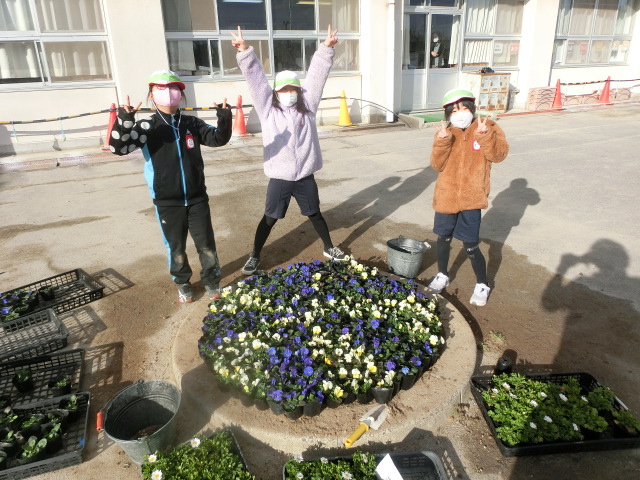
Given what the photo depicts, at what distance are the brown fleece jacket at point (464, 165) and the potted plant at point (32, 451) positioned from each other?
3.36 m

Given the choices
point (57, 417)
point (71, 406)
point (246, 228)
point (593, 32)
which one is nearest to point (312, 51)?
point (246, 228)

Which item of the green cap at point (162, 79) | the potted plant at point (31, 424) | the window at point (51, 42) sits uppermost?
the window at point (51, 42)

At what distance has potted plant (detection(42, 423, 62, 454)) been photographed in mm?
2725

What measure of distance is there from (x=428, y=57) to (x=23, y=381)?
15.2m

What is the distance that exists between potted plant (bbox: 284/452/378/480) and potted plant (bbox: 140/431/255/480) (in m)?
0.23

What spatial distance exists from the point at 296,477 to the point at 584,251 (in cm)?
446

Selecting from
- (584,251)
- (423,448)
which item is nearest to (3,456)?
(423,448)

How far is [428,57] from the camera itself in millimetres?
15383

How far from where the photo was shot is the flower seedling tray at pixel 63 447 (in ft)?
8.53

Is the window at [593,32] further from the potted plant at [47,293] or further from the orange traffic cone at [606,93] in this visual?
the potted plant at [47,293]

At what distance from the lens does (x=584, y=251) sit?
17.5 ft

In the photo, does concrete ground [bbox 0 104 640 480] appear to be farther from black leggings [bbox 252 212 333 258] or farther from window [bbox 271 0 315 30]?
window [bbox 271 0 315 30]

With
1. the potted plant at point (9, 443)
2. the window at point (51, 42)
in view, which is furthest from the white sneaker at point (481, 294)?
the window at point (51, 42)

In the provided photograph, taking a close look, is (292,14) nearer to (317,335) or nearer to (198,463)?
(317,335)
